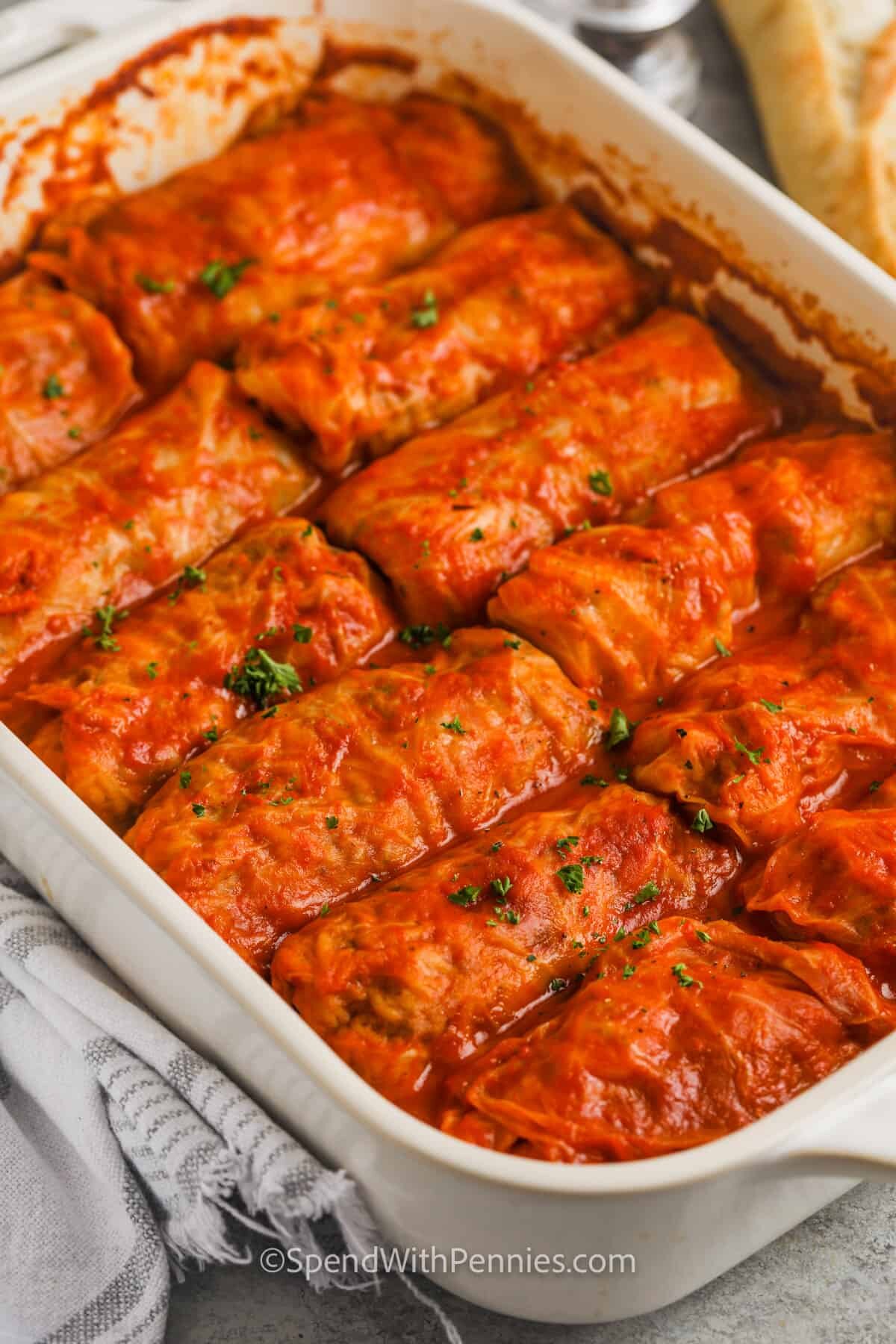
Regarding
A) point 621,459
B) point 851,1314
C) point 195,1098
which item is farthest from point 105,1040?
point 621,459

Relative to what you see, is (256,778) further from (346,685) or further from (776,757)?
(776,757)

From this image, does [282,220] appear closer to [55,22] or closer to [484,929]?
[55,22]

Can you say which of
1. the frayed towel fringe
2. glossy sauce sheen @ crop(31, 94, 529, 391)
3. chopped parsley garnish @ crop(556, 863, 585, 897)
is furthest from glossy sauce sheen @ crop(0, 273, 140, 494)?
the frayed towel fringe

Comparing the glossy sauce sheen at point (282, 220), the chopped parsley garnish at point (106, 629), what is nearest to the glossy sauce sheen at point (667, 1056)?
the chopped parsley garnish at point (106, 629)

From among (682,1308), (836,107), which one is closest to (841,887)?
(682,1308)

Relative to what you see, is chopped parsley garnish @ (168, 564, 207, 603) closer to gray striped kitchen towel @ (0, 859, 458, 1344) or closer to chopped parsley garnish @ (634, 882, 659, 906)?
gray striped kitchen towel @ (0, 859, 458, 1344)
